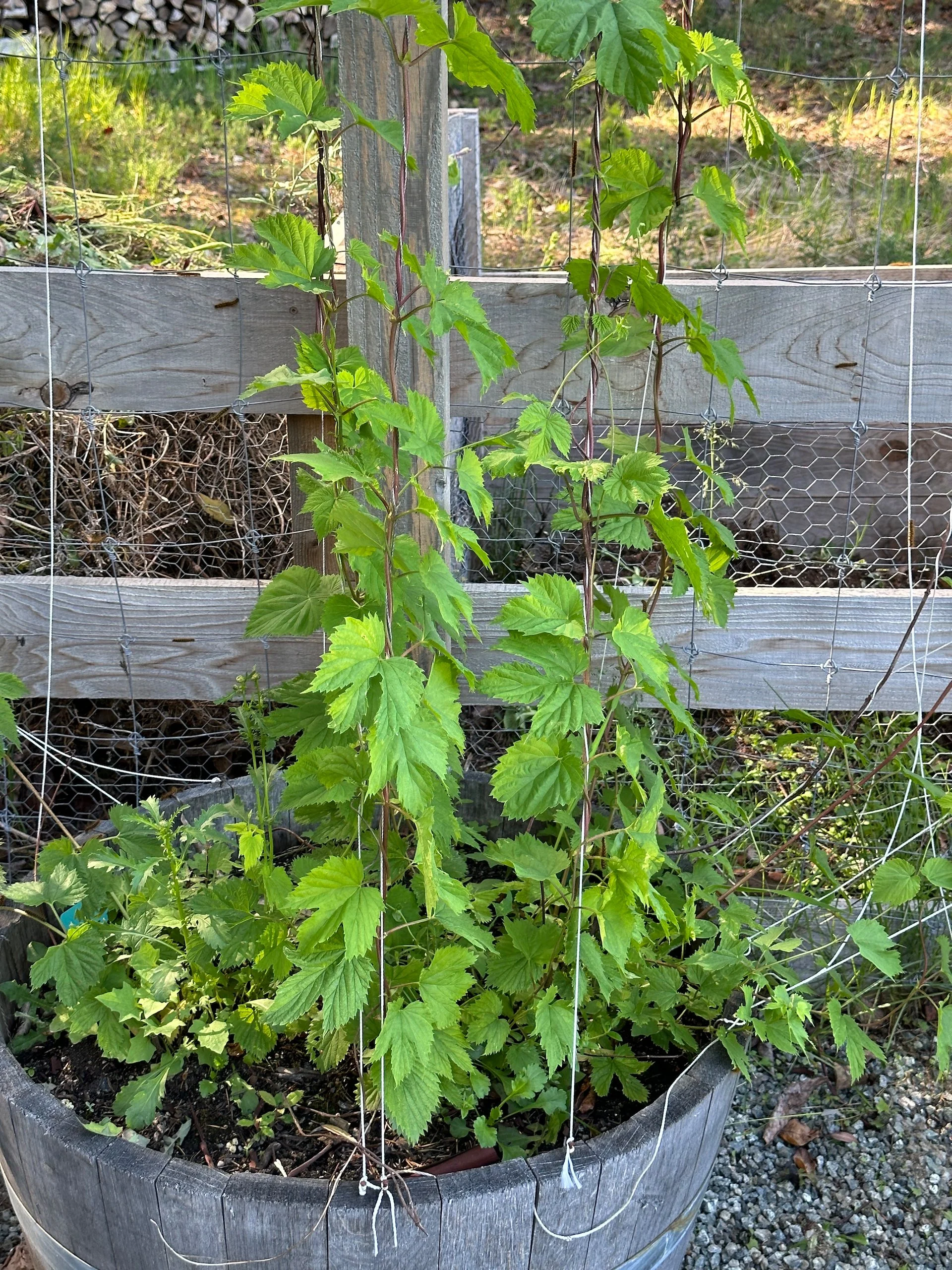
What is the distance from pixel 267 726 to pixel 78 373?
834 mm

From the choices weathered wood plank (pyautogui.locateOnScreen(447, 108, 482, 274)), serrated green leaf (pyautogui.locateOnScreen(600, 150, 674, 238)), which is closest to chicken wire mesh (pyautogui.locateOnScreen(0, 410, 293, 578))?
Result: weathered wood plank (pyautogui.locateOnScreen(447, 108, 482, 274))

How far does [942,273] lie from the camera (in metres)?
1.99

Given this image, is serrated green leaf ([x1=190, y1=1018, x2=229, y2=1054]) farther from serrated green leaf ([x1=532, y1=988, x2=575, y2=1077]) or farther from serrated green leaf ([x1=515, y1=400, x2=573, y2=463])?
serrated green leaf ([x1=515, y1=400, x2=573, y2=463])

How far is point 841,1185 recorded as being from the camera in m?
1.94

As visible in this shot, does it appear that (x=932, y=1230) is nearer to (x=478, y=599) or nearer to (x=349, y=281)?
(x=478, y=599)

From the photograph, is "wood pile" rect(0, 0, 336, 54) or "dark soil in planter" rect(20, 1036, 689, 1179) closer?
"dark soil in planter" rect(20, 1036, 689, 1179)

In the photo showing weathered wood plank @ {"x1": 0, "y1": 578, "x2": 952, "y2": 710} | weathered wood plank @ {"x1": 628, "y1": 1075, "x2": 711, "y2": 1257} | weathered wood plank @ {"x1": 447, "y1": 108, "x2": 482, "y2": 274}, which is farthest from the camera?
weathered wood plank @ {"x1": 447, "y1": 108, "x2": 482, "y2": 274}

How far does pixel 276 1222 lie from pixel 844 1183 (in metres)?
1.17

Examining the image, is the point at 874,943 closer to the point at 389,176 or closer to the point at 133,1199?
the point at 133,1199

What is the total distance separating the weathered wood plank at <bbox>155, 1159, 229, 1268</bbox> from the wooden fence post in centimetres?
88

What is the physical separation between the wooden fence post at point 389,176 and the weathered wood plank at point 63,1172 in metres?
0.89

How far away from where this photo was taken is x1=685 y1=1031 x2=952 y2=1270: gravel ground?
1828 millimetres

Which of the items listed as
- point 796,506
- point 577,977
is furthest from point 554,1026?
point 796,506

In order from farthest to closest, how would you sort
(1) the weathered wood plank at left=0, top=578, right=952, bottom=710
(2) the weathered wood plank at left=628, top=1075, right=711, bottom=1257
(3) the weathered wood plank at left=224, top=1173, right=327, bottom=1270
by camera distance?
(1) the weathered wood plank at left=0, top=578, right=952, bottom=710
(2) the weathered wood plank at left=628, top=1075, right=711, bottom=1257
(3) the weathered wood plank at left=224, top=1173, right=327, bottom=1270
